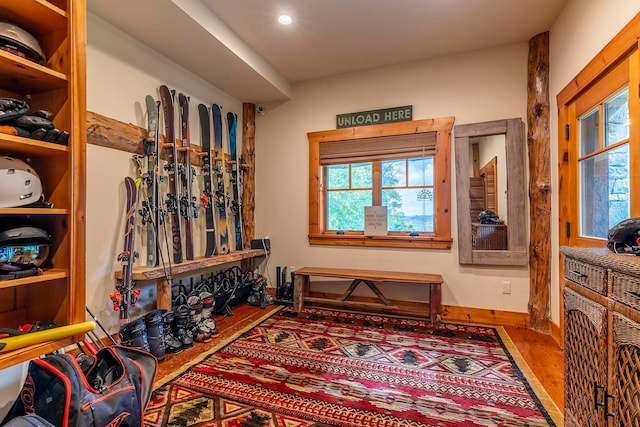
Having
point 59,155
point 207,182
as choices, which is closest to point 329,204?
point 207,182

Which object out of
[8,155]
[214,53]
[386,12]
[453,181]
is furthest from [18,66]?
[453,181]

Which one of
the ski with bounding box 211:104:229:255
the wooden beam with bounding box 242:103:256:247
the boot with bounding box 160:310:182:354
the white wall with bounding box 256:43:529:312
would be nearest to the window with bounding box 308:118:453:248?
the white wall with bounding box 256:43:529:312

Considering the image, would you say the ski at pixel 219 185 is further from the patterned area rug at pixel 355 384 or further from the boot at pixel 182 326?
the patterned area rug at pixel 355 384

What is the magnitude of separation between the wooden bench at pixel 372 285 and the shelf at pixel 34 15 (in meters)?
2.90

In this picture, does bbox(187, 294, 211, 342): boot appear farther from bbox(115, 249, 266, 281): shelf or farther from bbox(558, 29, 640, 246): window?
bbox(558, 29, 640, 246): window

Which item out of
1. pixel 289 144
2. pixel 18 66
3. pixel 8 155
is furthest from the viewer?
pixel 289 144

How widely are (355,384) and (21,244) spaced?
203cm

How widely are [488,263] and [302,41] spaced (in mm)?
3114

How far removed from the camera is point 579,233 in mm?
2406

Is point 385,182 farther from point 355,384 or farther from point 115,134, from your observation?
point 115,134

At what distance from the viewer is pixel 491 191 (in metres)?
3.27

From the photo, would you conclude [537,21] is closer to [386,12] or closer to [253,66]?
[386,12]

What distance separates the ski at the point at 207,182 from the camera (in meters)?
3.50

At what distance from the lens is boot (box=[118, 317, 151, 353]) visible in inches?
88.2
